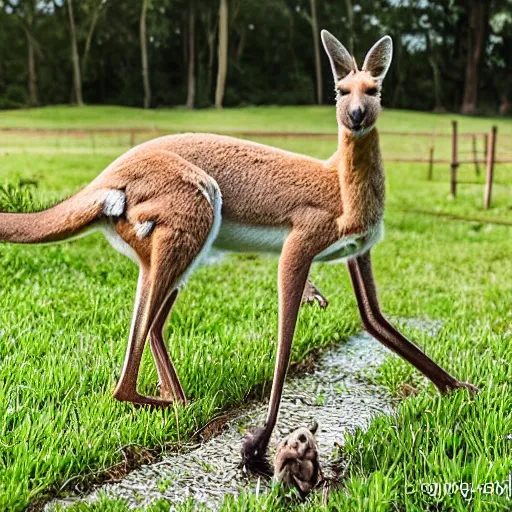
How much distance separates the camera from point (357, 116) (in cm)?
191

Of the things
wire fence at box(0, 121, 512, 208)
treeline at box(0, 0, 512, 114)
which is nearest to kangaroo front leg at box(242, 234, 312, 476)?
treeline at box(0, 0, 512, 114)

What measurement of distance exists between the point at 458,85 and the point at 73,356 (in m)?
5.69

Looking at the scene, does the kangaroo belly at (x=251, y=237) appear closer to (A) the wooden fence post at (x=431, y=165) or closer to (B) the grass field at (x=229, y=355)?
(B) the grass field at (x=229, y=355)

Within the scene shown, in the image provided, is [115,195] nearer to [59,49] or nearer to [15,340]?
[15,340]

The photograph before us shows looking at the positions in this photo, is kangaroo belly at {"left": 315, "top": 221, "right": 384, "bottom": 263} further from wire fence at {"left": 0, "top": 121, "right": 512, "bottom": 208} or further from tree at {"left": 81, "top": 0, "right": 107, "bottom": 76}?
tree at {"left": 81, "top": 0, "right": 107, "bottom": 76}

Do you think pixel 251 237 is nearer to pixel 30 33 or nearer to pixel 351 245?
pixel 351 245

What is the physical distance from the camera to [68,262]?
4277 millimetres

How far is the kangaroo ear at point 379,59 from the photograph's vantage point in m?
2.00

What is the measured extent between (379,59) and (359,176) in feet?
1.09

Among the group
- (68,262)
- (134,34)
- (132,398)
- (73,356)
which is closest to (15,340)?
(73,356)

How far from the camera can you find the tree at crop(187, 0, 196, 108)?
627 centimetres

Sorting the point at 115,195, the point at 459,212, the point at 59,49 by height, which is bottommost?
the point at 459,212

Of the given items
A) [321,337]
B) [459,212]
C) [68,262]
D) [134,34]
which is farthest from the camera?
[459,212]

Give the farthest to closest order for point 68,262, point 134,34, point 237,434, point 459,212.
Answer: point 459,212, point 134,34, point 68,262, point 237,434
